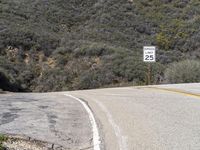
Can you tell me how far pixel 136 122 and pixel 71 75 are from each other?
25.1 metres

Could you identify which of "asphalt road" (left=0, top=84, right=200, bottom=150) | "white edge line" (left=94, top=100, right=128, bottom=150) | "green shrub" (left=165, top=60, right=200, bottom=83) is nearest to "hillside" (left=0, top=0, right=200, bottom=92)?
"green shrub" (left=165, top=60, right=200, bottom=83)

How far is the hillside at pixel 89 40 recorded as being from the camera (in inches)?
1352

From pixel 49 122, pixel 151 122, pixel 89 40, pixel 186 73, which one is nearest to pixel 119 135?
pixel 151 122

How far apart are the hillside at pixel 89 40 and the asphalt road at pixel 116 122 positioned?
53.0 ft

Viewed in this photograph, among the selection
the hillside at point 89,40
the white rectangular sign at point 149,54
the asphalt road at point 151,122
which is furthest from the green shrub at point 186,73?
the asphalt road at point 151,122

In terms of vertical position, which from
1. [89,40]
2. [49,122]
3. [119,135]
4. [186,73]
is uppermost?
[89,40]

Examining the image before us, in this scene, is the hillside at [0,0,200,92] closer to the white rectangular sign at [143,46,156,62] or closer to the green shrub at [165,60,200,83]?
the green shrub at [165,60,200,83]

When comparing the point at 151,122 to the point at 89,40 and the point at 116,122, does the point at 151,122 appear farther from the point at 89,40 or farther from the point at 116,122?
the point at 89,40

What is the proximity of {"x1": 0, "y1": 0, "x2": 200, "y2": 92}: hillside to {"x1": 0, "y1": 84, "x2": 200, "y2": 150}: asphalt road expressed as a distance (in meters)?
16.1

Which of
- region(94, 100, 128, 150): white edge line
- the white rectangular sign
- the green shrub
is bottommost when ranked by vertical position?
region(94, 100, 128, 150): white edge line

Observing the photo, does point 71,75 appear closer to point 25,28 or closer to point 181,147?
point 25,28

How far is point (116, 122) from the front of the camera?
1048cm

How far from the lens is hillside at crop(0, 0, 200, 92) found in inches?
1352

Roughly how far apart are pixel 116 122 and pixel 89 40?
3537 centimetres
